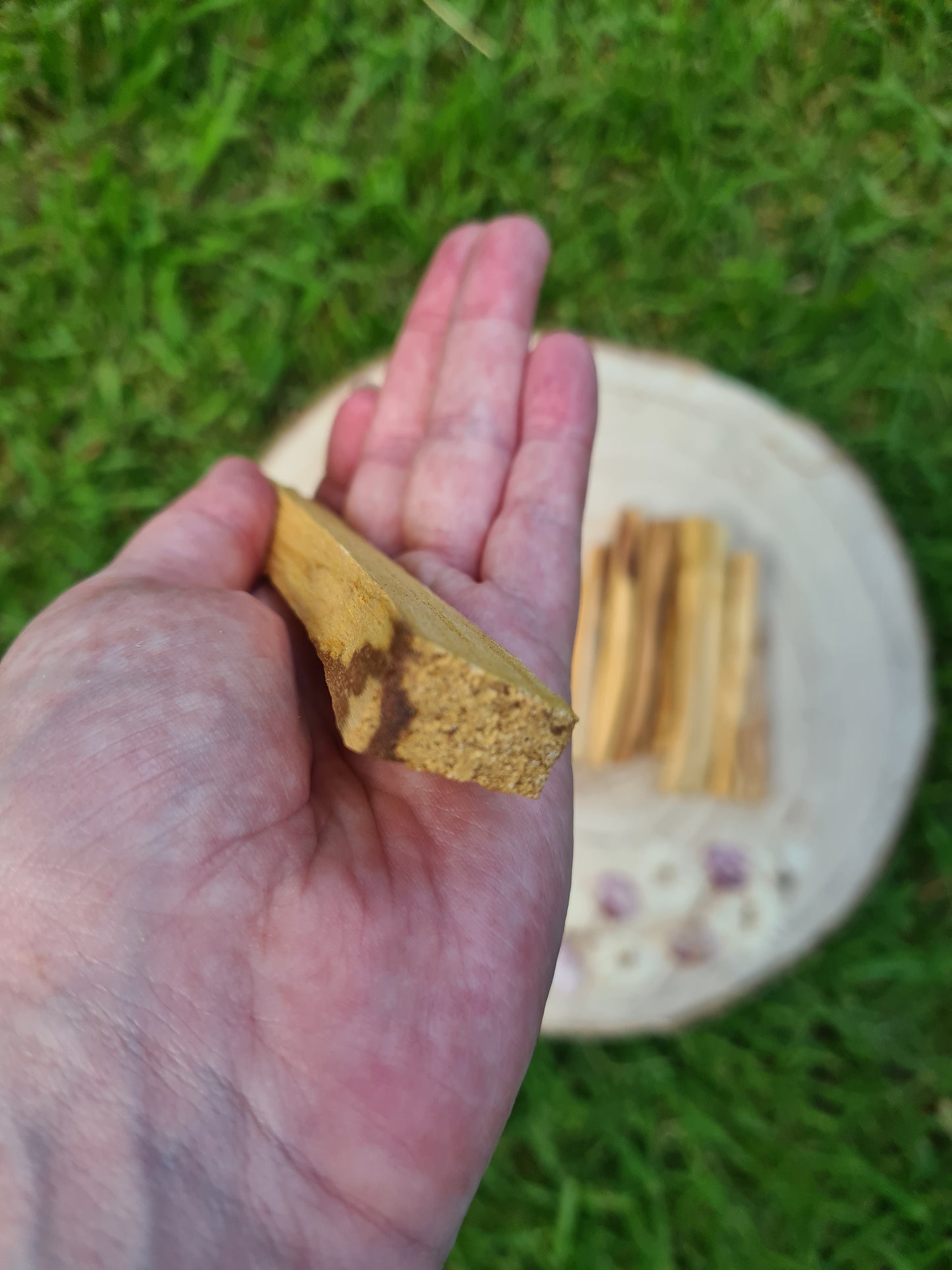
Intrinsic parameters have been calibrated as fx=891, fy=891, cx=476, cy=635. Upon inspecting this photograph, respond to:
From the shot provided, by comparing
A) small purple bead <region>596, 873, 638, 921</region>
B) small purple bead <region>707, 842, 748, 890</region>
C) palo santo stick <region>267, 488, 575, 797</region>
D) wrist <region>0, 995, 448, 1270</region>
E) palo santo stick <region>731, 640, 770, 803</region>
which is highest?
palo santo stick <region>267, 488, 575, 797</region>

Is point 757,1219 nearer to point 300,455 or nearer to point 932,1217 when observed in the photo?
point 932,1217

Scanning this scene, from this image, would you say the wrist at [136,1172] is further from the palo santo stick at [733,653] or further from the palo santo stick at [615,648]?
the palo santo stick at [733,653]

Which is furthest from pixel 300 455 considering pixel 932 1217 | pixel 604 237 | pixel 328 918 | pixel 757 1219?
pixel 932 1217

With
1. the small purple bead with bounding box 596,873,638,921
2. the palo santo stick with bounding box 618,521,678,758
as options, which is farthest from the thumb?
the small purple bead with bounding box 596,873,638,921

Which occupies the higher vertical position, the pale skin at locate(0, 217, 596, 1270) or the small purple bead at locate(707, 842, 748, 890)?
the pale skin at locate(0, 217, 596, 1270)

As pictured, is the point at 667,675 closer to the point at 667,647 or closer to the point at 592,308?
the point at 667,647

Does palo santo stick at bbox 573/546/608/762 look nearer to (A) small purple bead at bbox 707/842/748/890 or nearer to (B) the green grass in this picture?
(A) small purple bead at bbox 707/842/748/890

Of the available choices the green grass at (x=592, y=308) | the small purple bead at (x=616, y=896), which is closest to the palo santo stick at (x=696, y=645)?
the small purple bead at (x=616, y=896)
